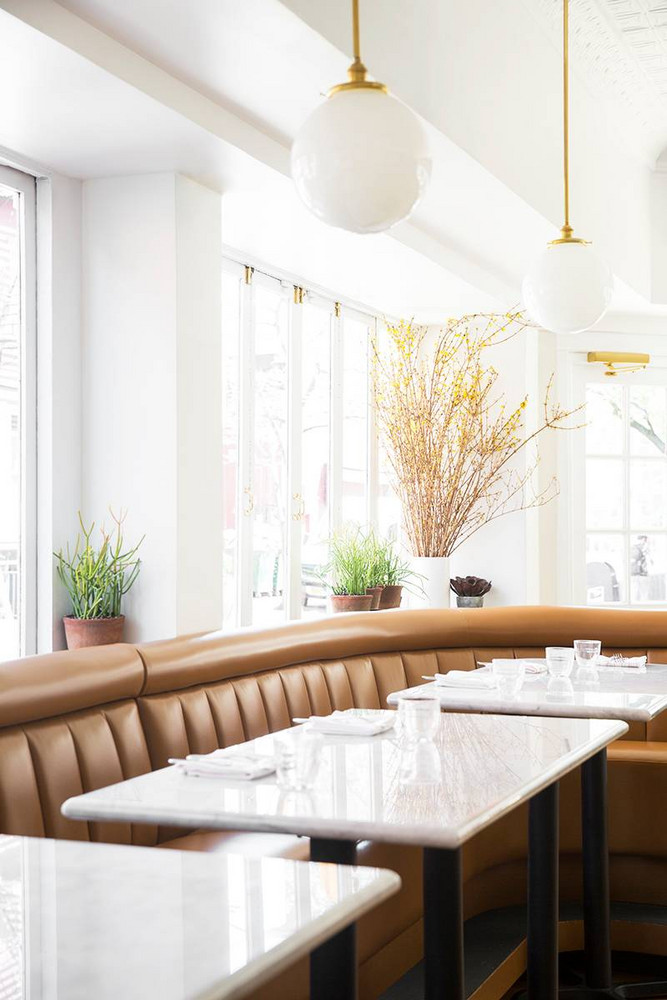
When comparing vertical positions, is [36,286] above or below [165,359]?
above

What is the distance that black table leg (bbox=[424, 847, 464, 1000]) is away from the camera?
6.98 feet

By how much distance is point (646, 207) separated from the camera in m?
6.50

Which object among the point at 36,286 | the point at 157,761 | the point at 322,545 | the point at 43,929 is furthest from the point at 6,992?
the point at 322,545

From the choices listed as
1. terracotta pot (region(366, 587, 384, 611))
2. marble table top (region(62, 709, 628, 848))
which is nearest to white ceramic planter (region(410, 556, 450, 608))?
terracotta pot (region(366, 587, 384, 611))

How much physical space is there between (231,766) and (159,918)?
2.83 ft

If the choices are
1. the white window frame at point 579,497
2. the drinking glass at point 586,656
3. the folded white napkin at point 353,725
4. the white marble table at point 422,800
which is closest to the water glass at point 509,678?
the drinking glass at point 586,656

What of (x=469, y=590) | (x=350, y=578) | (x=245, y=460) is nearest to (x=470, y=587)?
(x=469, y=590)

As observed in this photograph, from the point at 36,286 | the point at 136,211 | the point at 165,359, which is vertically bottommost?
the point at 165,359

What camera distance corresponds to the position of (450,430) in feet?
20.6

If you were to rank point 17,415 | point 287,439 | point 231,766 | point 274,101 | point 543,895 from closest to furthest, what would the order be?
point 231,766
point 543,895
point 274,101
point 17,415
point 287,439

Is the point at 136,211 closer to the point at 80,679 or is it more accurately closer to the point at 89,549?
the point at 89,549

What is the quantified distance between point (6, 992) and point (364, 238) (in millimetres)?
3965

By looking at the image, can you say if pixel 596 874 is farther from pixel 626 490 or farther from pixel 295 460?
pixel 626 490

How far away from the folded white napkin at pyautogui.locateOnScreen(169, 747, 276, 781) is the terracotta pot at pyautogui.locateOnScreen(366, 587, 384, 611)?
3466 millimetres
